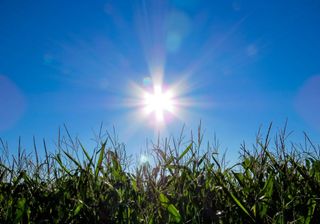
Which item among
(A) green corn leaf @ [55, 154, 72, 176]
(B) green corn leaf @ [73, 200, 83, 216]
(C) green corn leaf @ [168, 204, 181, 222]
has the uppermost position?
(A) green corn leaf @ [55, 154, 72, 176]

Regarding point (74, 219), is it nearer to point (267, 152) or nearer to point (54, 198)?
point (54, 198)

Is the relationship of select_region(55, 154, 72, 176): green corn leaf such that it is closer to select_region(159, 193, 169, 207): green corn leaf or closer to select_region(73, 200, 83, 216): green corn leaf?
select_region(73, 200, 83, 216): green corn leaf

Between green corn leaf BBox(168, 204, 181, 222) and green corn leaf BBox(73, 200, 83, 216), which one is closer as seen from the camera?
green corn leaf BBox(168, 204, 181, 222)

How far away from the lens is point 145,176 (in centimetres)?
342

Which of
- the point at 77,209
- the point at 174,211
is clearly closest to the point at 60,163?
the point at 77,209

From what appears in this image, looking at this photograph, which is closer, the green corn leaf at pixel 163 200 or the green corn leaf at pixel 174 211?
the green corn leaf at pixel 174 211

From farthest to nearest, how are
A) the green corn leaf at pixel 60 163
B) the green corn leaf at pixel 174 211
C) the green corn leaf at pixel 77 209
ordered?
the green corn leaf at pixel 60 163 < the green corn leaf at pixel 77 209 < the green corn leaf at pixel 174 211

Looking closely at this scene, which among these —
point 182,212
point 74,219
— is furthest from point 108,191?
point 182,212

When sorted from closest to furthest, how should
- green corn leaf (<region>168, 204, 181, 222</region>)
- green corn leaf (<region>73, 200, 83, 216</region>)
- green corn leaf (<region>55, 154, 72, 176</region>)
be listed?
green corn leaf (<region>168, 204, 181, 222</region>) → green corn leaf (<region>73, 200, 83, 216</region>) → green corn leaf (<region>55, 154, 72, 176</region>)

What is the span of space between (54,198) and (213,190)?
60.6 inches

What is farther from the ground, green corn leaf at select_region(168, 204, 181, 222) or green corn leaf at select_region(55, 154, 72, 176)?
green corn leaf at select_region(55, 154, 72, 176)

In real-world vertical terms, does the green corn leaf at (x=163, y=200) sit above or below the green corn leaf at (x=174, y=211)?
above

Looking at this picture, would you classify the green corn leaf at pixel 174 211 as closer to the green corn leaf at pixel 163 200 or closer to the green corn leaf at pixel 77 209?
Result: the green corn leaf at pixel 163 200

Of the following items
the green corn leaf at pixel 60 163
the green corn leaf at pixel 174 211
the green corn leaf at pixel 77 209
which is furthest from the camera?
the green corn leaf at pixel 60 163
